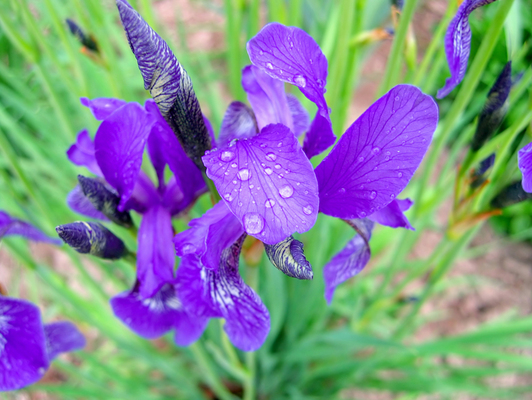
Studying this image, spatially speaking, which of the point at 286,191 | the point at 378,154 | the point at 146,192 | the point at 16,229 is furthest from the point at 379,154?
the point at 16,229

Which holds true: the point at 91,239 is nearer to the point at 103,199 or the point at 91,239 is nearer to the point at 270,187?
the point at 103,199

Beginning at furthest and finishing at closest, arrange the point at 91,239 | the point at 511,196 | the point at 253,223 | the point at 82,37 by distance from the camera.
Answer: the point at 82,37
the point at 511,196
the point at 91,239
the point at 253,223

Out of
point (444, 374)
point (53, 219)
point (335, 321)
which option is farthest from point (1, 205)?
point (444, 374)

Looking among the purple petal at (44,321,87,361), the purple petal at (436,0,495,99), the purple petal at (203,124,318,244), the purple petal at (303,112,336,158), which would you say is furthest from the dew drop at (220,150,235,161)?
the purple petal at (44,321,87,361)

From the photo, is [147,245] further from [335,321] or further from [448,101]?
[448,101]

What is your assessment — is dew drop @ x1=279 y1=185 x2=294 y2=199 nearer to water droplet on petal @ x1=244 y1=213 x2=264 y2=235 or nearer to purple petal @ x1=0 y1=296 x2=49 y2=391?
water droplet on petal @ x1=244 y1=213 x2=264 y2=235
